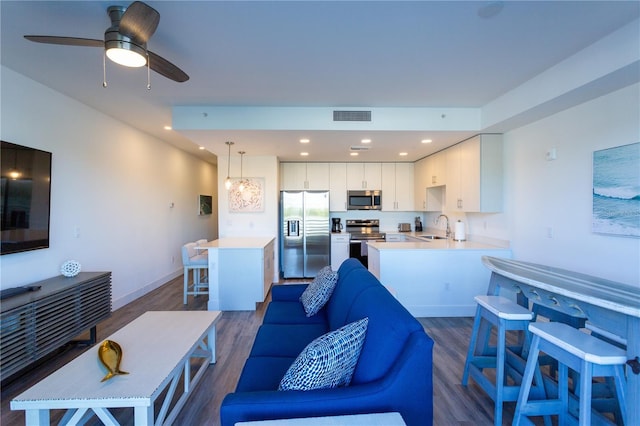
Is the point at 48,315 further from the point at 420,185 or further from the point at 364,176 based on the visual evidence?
the point at 420,185

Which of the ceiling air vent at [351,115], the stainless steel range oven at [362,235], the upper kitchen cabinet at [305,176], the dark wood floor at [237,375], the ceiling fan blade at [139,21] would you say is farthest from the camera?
the upper kitchen cabinet at [305,176]

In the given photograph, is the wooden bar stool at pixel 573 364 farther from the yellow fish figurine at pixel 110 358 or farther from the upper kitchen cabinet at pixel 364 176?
the upper kitchen cabinet at pixel 364 176

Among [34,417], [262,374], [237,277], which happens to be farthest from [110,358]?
[237,277]

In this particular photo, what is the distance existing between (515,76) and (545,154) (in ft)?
3.16

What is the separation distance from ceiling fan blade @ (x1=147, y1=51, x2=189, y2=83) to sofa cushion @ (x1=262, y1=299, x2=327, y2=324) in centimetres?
204

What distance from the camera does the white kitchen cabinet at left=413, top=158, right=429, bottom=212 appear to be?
526 centimetres

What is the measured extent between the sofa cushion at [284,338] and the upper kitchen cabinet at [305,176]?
3.77 metres

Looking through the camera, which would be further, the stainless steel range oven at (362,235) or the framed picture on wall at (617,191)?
the stainless steel range oven at (362,235)

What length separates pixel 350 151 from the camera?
4.64 metres

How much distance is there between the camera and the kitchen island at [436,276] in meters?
3.49

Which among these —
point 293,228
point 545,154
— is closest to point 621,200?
point 545,154

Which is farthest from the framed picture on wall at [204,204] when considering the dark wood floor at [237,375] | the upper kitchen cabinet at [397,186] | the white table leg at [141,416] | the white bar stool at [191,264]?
the white table leg at [141,416]

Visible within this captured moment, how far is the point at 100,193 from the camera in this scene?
11.7 feet

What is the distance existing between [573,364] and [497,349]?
1.48 feet
